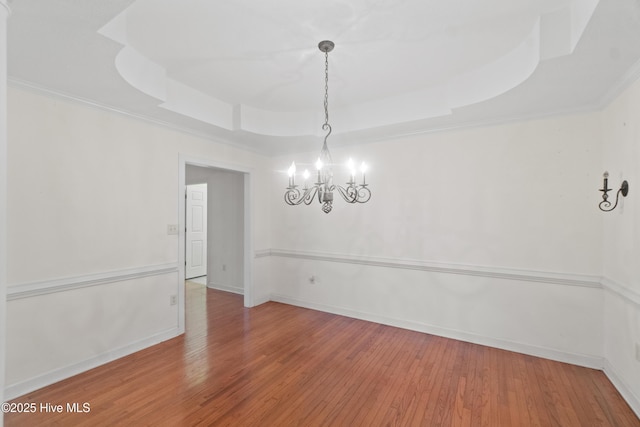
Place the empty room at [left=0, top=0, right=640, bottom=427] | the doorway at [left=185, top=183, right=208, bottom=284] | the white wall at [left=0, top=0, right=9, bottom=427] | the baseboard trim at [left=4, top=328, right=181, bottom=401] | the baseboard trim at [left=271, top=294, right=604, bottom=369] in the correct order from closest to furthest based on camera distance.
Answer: the white wall at [left=0, top=0, right=9, bottom=427] < the empty room at [left=0, top=0, right=640, bottom=427] < the baseboard trim at [left=4, top=328, right=181, bottom=401] < the baseboard trim at [left=271, top=294, right=604, bottom=369] < the doorway at [left=185, top=183, right=208, bottom=284]

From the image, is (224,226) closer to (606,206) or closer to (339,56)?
(339,56)

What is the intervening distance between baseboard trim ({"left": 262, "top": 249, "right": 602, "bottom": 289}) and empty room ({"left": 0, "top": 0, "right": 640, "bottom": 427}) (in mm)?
24

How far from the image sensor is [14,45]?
1827mm

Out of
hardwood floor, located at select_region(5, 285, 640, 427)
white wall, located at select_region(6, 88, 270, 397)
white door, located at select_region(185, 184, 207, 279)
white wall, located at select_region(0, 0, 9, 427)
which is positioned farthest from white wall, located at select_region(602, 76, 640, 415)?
white door, located at select_region(185, 184, 207, 279)

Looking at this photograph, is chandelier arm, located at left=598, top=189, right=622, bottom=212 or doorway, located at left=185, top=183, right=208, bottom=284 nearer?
chandelier arm, located at left=598, top=189, right=622, bottom=212

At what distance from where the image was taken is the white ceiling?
1801 mm

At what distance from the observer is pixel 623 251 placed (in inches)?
92.8

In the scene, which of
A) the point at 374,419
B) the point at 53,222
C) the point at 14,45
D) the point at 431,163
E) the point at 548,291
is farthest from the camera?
the point at 431,163

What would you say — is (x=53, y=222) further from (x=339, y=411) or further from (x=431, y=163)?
(x=431, y=163)

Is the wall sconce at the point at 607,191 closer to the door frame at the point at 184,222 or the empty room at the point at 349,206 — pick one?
the empty room at the point at 349,206

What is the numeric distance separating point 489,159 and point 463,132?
43cm

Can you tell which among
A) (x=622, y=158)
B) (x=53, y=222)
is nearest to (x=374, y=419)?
(x=622, y=158)

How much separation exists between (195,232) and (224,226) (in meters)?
1.54

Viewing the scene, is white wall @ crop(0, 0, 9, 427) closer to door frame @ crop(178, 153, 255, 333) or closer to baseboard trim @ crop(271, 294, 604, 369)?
door frame @ crop(178, 153, 255, 333)
